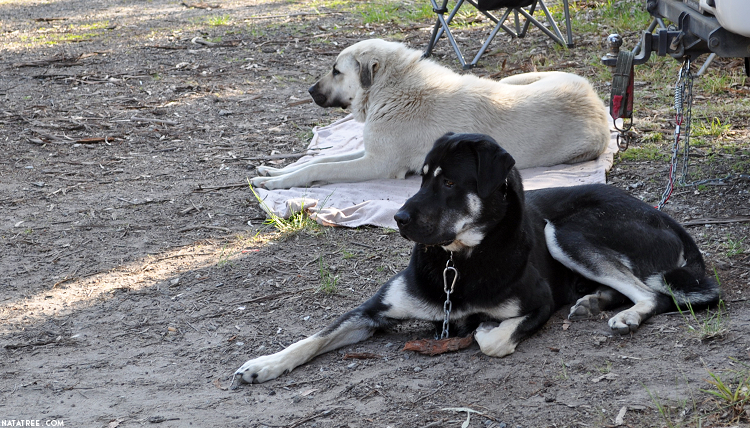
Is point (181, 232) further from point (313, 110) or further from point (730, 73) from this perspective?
point (730, 73)

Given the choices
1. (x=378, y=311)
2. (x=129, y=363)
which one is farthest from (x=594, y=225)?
(x=129, y=363)

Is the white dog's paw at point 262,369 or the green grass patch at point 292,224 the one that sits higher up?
the white dog's paw at point 262,369

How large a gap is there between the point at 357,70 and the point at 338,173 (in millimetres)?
1027

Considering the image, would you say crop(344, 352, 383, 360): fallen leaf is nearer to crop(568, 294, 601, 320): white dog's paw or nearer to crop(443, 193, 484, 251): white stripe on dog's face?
crop(443, 193, 484, 251): white stripe on dog's face

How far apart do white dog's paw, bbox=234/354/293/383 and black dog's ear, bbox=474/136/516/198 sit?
1250 mm

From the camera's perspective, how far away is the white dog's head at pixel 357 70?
247 inches

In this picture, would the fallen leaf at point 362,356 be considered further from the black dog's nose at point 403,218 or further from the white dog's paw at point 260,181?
the white dog's paw at point 260,181

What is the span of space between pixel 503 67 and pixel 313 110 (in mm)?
2638

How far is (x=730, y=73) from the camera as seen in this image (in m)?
A: 8.01

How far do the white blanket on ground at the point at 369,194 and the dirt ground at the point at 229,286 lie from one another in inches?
5.7

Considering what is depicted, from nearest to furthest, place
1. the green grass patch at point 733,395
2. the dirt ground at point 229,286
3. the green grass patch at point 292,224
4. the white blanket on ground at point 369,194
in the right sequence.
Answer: the green grass patch at point 733,395 < the dirt ground at point 229,286 < the green grass patch at point 292,224 < the white blanket on ground at point 369,194

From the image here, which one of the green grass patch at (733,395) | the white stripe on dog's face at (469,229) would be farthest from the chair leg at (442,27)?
the green grass patch at (733,395)

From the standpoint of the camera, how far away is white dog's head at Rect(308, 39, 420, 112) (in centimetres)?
628

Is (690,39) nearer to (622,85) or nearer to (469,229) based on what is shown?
(622,85)
